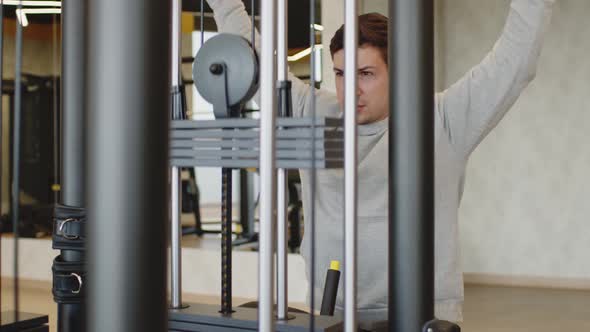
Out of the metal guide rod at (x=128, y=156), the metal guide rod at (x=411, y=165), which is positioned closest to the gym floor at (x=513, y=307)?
the metal guide rod at (x=411, y=165)

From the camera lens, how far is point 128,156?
55 centimetres

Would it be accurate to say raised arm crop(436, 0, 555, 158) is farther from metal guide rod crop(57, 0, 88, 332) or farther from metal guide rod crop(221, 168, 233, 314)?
metal guide rod crop(57, 0, 88, 332)

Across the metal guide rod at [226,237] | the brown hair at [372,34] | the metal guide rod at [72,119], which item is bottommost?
the metal guide rod at [226,237]

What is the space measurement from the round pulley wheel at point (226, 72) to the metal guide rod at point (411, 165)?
177 mm

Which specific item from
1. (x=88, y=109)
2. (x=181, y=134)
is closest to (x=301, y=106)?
(x=181, y=134)

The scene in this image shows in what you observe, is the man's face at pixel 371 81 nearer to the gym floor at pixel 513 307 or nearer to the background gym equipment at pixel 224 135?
the background gym equipment at pixel 224 135

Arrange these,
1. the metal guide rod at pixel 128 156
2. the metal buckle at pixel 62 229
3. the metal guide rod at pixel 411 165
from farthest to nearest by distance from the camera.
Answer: the metal buckle at pixel 62 229, the metal guide rod at pixel 411 165, the metal guide rod at pixel 128 156

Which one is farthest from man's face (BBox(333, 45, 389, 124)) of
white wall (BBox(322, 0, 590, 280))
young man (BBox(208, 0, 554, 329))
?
white wall (BBox(322, 0, 590, 280))

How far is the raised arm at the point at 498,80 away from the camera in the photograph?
113cm

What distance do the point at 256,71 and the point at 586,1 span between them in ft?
19.1

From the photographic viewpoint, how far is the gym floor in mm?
4523

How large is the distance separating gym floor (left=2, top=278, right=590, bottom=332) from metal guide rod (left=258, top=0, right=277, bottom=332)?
364 cm

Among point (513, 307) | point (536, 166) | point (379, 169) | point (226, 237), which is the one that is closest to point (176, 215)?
point (226, 237)

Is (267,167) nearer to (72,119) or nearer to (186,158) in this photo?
(186,158)
